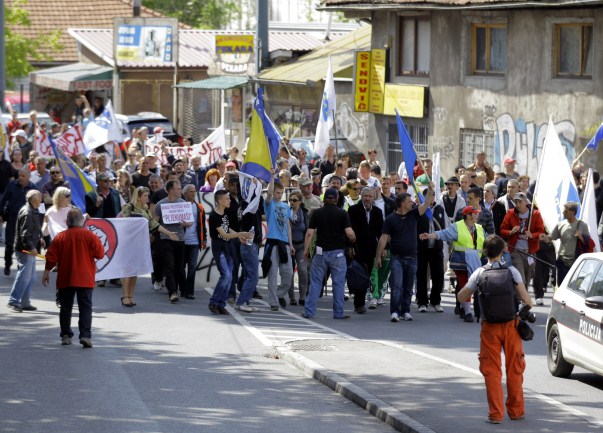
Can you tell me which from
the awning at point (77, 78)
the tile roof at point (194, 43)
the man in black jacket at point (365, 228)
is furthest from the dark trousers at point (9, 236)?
the awning at point (77, 78)

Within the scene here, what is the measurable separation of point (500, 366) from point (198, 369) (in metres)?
4.04

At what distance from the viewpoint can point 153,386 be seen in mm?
12734

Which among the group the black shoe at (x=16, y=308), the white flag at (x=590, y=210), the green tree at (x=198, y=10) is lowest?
the black shoe at (x=16, y=308)

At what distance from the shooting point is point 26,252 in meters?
17.8

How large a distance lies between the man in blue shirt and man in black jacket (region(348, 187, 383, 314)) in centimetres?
92

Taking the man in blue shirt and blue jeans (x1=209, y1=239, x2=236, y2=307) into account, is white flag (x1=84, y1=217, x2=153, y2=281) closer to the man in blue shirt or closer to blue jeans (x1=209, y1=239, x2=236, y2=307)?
blue jeans (x1=209, y1=239, x2=236, y2=307)

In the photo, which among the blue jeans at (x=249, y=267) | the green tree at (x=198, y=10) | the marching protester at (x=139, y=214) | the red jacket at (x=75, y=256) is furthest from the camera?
the green tree at (x=198, y=10)

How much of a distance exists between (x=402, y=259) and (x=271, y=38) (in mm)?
34215

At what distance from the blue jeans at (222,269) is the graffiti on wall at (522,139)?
11.2m

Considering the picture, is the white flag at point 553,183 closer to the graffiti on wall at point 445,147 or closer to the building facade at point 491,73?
the building facade at point 491,73

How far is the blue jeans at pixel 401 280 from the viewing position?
17.6 m

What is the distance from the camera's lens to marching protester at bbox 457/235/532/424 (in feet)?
35.7

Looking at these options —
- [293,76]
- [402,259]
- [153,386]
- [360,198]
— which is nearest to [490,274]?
[153,386]

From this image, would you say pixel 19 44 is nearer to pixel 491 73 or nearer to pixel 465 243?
pixel 491 73
